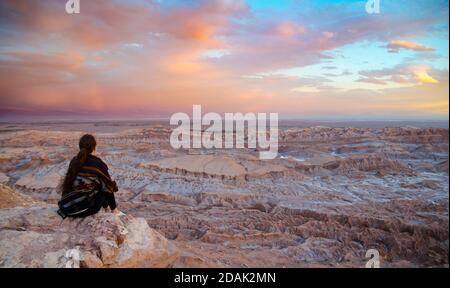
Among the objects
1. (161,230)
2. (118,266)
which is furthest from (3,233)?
(161,230)

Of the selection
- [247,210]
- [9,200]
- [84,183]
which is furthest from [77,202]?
[247,210]

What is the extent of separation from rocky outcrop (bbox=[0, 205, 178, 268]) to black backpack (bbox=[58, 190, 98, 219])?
0.14m

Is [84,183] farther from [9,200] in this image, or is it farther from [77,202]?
[9,200]

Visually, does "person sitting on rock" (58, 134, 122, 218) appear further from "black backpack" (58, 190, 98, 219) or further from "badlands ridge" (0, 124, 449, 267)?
"badlands ridge" (0, 124, 449, 267)

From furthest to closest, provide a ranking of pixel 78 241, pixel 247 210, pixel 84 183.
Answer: pixel 247 210
pixel 84 183
pixel 78 241

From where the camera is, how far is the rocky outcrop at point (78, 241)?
3582 millimetres

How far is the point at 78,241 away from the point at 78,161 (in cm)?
88

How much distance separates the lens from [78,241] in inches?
150

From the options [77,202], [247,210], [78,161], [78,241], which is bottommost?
[247,210]

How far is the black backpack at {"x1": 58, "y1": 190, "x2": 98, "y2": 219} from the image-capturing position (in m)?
3.94

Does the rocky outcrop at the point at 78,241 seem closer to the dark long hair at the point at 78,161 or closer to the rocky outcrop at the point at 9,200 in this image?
the dark long hair at the point at 78,161

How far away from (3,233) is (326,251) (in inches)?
181

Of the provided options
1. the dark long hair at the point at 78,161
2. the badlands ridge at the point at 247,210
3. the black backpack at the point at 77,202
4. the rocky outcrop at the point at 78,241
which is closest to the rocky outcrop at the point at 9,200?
the badlands ridge at the point at 247,210

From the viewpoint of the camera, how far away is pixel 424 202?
7.65m
